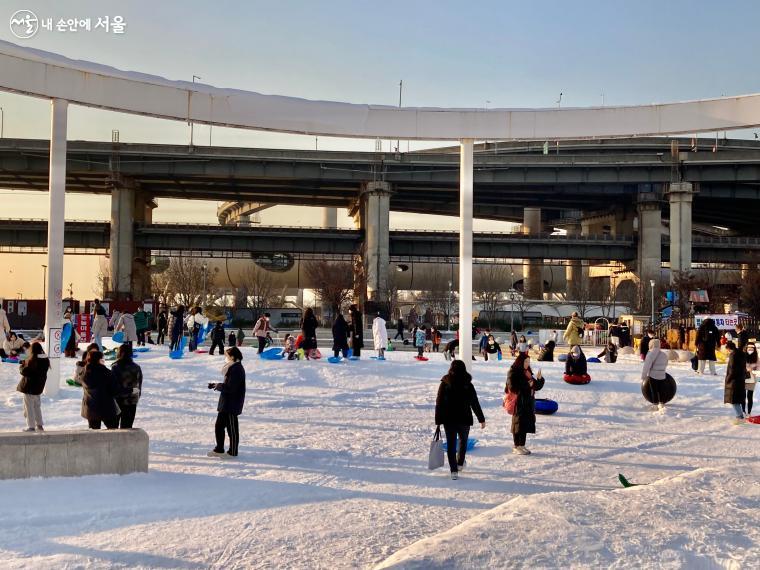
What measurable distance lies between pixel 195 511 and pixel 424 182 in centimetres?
4990

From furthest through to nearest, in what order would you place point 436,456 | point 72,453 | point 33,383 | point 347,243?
1. point 347,243
2. point 33,383
3. point 436,456
4. point 72,453

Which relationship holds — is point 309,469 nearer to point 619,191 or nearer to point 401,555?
point 401,555

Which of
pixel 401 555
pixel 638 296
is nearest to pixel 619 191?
pixel 638 296

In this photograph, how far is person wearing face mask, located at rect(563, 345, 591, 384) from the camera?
53.5 feet

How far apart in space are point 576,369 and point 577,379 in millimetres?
224

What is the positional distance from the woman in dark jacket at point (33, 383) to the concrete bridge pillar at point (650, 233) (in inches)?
2057

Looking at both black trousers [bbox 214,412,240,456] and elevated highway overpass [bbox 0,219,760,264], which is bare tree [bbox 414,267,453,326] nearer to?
elevated highway overpass [bbox 0,219,760,264]

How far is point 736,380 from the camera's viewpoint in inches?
522

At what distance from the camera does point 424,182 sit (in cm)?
5594

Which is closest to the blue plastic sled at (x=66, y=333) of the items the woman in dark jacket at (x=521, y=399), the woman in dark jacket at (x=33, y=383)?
the woman in dark jacket at (x=33, y=383)

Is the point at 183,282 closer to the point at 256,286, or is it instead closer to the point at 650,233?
the point at 256,286

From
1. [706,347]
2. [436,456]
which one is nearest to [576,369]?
[706,347]

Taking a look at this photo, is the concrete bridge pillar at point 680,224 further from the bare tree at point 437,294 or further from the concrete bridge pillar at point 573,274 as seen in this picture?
the bare tree at point 437,294

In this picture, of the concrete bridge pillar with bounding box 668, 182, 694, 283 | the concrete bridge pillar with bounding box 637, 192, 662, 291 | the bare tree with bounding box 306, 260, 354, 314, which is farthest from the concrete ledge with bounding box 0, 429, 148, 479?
the concrete bridge pillar with bounding box 637, 192, 662, 291
